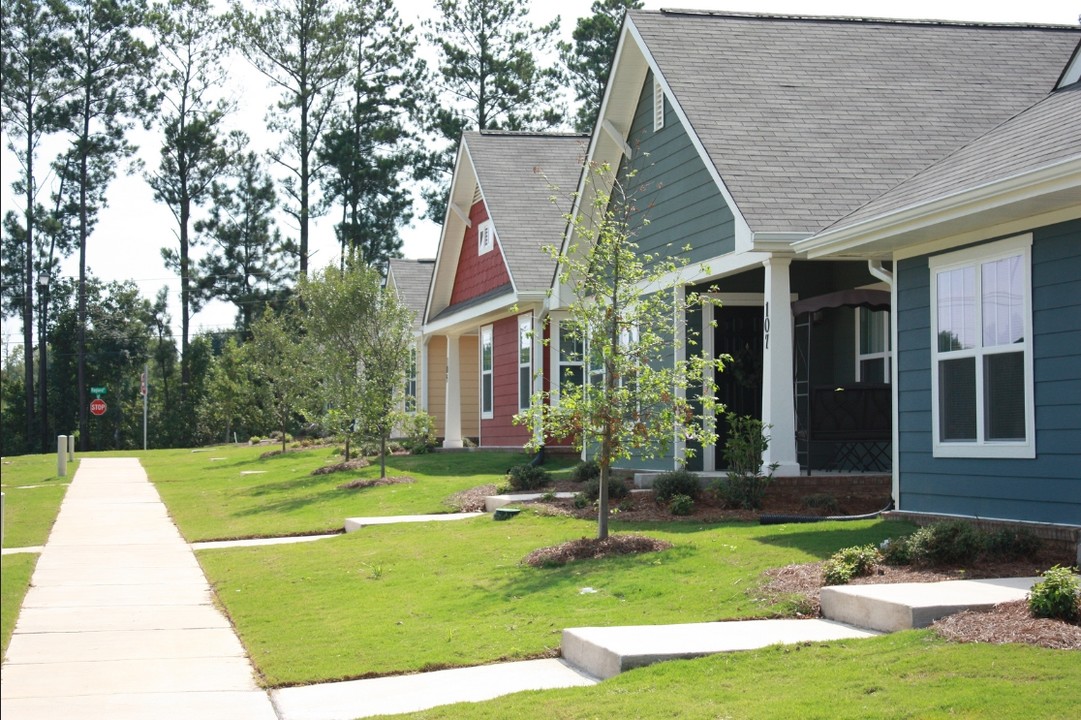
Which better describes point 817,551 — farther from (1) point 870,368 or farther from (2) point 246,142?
(2) point 246,142

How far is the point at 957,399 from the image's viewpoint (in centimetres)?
1167

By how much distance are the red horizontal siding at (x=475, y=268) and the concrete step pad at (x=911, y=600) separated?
17764 millimetres

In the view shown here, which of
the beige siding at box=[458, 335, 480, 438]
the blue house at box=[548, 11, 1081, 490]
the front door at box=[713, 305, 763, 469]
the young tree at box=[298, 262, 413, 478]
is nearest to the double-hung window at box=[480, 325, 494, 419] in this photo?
the beige siding at box=[458, 335, 480, 438]

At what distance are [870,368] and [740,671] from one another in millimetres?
10563

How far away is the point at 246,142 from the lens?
171 ft

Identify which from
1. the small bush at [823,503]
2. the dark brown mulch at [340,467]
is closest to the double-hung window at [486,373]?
the dark brown mulch at [340,467]

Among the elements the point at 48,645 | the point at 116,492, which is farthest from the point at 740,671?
the point at 116,492

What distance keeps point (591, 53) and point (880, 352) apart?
3494cm

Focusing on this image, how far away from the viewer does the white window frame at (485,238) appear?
27.3 meters

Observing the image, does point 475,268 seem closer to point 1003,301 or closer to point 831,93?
point 831,93

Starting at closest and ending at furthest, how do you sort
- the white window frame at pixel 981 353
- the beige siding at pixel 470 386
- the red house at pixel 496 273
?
the white window frame at pixel 981 353, the red house at pixel 496 273, the beige siding at pixel 470 386

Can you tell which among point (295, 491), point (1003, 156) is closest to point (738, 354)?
point (1003, 156)

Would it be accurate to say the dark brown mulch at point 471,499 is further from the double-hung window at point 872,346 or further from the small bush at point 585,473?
the double-hung window at point 872,346

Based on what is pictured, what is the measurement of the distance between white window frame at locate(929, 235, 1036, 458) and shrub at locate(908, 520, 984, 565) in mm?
1521
